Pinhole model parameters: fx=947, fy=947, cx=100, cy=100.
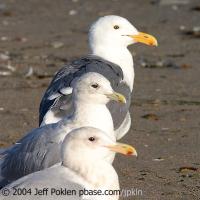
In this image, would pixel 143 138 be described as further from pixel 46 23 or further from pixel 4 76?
pixel 46 23

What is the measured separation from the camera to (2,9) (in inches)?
651

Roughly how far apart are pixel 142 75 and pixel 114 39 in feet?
9.18

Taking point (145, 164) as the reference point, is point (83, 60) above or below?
above

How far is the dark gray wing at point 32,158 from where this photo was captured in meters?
6.63

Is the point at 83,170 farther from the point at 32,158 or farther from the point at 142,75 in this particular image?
→ the point at 142,75

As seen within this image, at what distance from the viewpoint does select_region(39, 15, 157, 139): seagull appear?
295 inches

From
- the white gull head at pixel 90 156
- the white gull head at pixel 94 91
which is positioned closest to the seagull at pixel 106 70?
the white gull head at pixel 94 91

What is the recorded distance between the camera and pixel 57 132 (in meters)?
6.70

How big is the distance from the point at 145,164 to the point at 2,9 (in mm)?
8916

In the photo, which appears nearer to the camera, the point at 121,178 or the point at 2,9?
the point at 121,178

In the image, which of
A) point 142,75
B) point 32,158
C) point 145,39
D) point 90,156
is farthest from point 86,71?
point 142,75

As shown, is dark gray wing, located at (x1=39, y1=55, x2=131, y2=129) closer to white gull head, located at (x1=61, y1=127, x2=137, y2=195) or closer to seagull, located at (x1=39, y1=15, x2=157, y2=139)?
seagull, located at (x1=39, y1=15, x2=157, y2=139)

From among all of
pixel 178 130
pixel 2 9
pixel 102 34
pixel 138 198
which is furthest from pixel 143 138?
pixel 2 9

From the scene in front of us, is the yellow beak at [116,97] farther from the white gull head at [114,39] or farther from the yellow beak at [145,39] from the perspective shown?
the yellow beak at [145,39]
